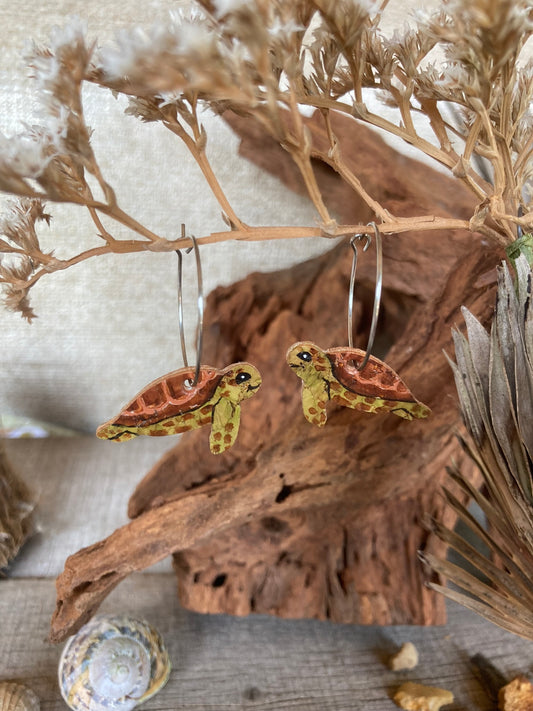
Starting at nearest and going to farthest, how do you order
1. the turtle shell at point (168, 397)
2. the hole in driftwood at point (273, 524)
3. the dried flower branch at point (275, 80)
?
the dried flower branch at point (275, 80) → the turtle shell at point (168, 397) → the hole in driftwood at point (273, 524)

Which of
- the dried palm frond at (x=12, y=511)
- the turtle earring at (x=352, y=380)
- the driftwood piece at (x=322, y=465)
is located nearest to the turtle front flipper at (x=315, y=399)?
the turtle earring at (x=352, y=380)

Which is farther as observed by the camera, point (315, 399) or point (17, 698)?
point (17, 698)

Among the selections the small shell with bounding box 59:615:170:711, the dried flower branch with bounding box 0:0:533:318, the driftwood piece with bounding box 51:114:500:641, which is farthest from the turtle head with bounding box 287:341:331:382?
the small shell with bounding box 59:615:170:711

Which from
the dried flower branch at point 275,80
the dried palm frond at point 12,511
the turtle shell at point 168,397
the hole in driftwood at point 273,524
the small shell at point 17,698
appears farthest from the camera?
the dried palm frond at point 12,511

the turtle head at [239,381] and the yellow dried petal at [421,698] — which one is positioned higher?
the turtle head at [239,381]

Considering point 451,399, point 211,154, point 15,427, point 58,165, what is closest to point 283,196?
point 211,154

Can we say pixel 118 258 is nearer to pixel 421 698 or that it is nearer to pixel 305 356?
pixel 305 356

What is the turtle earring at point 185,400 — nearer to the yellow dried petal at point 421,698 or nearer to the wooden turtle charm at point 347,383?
the wooden turtle charm at point 347,383

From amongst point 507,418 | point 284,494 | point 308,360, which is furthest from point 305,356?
point 284,494
